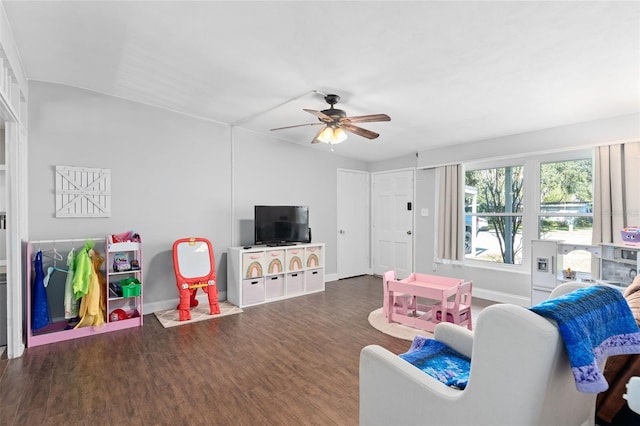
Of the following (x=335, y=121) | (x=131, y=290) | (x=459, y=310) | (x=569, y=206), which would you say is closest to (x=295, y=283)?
(x=131, y=290)

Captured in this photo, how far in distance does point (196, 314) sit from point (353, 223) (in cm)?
340

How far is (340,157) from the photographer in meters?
6.22

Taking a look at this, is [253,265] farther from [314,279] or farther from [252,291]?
[314,279]

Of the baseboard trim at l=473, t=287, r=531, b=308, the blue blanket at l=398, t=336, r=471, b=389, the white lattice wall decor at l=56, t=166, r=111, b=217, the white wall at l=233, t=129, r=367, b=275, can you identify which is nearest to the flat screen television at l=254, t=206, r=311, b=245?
the white wall at l=233, t=129, r=367, b=275

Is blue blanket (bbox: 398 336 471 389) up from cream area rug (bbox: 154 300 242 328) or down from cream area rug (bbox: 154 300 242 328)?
up

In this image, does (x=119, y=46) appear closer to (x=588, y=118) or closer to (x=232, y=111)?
(x=232, y=111)

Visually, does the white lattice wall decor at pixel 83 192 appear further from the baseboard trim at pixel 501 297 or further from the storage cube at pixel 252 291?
the baseboard trim at pixel 501 297

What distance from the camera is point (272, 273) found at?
4723 millimetres

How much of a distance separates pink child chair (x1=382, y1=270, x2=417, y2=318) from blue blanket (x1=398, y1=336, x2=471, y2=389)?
184 centimetres

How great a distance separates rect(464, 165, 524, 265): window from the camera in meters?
4.66

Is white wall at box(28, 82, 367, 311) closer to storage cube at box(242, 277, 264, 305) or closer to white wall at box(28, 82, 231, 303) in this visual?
white wall at box(28, 82, 231, 303)

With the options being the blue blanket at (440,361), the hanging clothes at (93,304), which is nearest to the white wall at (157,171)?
the hanging clothes at (93,304)

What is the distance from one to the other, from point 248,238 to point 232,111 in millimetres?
1886

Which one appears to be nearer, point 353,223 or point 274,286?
point 274,286
